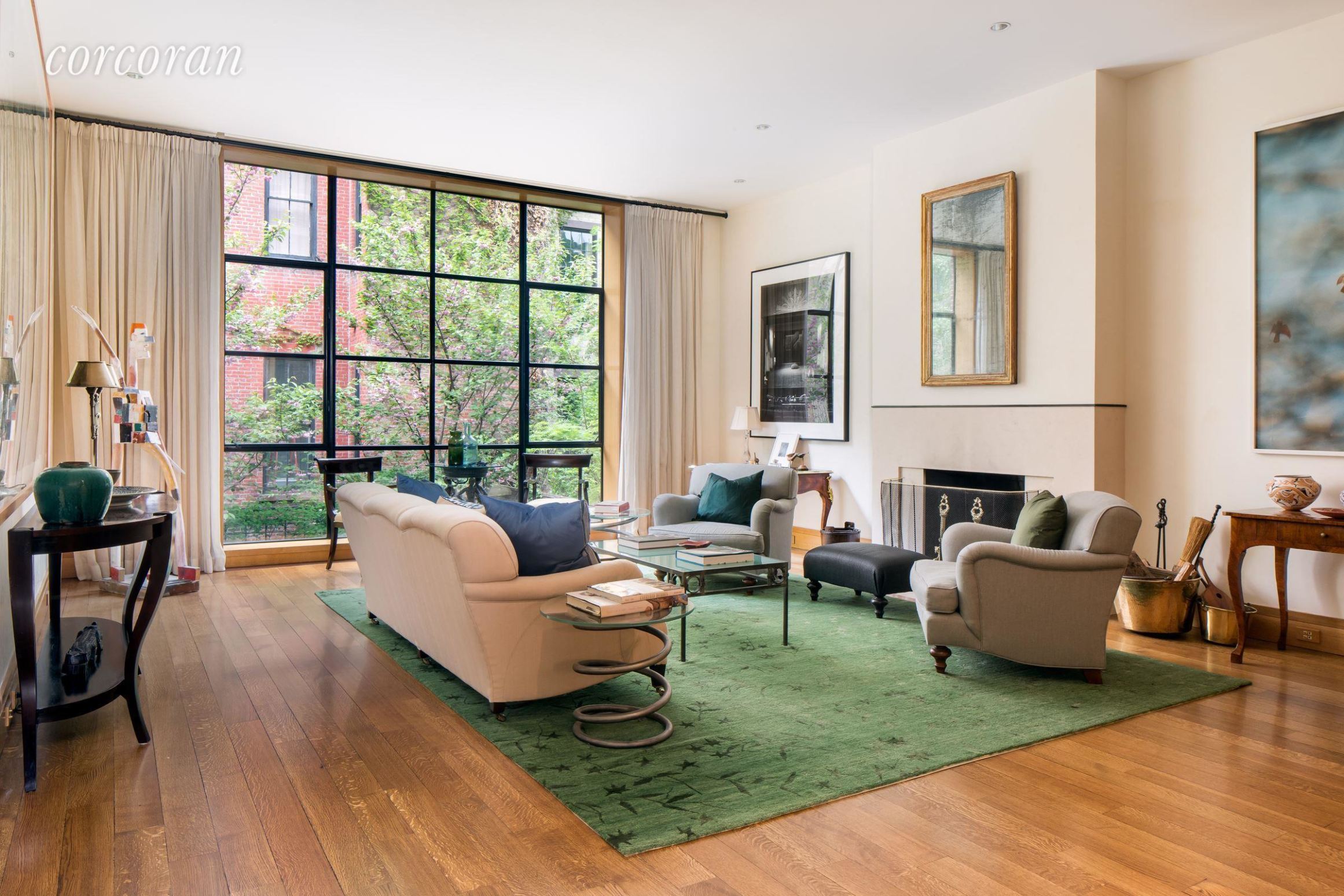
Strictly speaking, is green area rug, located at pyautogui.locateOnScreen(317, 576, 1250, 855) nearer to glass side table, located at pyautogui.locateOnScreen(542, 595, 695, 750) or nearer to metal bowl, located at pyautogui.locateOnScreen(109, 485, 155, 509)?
glass side table, located at pyautogui.locateOnScreen(542, 595, 695, 750)

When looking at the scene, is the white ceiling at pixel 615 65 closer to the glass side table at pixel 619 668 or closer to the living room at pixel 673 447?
the living room at pixel 673 447

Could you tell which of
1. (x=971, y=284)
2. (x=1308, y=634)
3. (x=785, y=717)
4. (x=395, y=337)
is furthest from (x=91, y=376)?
(x=1308, y=634)

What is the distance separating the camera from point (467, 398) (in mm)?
7867

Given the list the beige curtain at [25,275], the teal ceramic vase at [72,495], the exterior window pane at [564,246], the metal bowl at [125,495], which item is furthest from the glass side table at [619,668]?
the exterior window pane at [564,246]

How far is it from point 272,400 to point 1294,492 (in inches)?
264

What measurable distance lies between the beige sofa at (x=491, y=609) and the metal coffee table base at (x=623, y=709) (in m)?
0.10

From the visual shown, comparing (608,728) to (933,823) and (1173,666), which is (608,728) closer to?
(933,823)

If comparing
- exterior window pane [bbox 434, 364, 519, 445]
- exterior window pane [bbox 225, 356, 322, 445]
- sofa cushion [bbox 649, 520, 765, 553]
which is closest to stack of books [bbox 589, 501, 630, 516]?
sofa cushion [bbox 649, 520, 765, 553]

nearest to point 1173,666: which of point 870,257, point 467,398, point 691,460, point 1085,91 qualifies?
point 1085,91

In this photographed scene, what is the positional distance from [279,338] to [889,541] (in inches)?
197

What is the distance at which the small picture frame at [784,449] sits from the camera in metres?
7.53

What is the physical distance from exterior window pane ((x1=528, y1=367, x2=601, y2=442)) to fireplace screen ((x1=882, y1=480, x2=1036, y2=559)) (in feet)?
9.94

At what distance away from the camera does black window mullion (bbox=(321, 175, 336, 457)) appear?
7.03 meters

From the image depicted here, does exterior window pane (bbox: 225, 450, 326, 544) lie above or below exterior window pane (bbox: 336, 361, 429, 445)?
below
